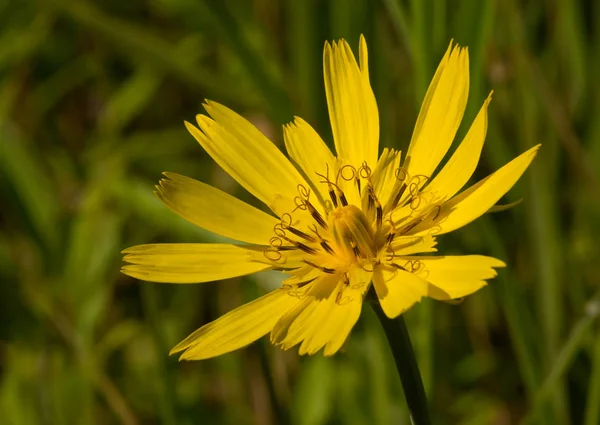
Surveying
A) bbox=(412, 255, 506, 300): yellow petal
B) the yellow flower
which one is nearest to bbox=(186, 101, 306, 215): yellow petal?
the yellow flower

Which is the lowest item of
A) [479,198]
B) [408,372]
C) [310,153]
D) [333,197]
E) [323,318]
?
[408,372]

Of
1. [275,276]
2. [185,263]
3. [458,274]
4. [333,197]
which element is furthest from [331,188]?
[275,276]

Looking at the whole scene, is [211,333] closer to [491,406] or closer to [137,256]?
[137,256]

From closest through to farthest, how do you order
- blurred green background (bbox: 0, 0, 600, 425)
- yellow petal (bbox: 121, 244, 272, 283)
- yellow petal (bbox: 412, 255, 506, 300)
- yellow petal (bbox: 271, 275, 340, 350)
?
yellow petal (bbox: 412, 255, 506, 300) → yellow petal (bbox: 271, 275, 340, 350) → yellow petal (bbox: 121, 244, 272, 283) → blurred green background (bbox: 0, 0, 600, 425)

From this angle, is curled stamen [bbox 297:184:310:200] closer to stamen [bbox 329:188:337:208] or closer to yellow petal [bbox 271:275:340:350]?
stamen [bbox 329:188:337:208]

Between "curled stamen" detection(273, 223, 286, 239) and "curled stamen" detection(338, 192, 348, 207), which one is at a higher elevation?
"curled stamen" detection(338, 192, 348, 207)

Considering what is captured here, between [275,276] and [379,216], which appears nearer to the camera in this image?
[379,216]

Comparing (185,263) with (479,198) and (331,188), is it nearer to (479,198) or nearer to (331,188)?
(331,188)
